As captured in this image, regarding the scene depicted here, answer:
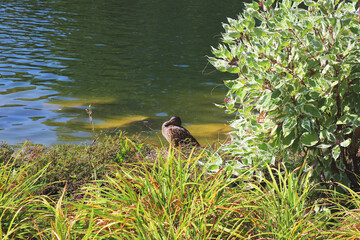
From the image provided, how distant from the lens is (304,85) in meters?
4.18

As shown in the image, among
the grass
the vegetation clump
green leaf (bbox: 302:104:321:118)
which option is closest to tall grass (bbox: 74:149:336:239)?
the grass

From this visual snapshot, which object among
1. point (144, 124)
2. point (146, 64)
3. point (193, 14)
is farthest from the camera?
point (193, 14)

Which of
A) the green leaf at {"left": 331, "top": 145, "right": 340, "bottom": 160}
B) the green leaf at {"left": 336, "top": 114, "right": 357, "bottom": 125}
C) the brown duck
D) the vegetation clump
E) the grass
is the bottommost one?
the brown duck

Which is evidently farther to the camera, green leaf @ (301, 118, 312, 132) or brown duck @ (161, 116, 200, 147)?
brown duck @ (161, 116, 200, 147)

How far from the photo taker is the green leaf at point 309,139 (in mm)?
3959

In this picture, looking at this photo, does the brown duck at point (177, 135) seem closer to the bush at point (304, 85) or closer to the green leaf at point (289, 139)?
the bush at point (304, 85)

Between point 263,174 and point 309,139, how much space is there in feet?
1.64

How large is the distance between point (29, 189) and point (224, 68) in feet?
6.82

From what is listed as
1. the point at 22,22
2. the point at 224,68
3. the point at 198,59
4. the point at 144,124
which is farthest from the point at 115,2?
the point at 224,68

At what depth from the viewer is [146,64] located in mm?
14242

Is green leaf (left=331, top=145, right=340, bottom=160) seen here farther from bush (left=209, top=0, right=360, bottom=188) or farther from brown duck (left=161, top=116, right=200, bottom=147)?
brown duck (left=161, top=116, right=200, bottom=147)

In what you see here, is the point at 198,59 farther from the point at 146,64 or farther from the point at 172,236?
the point at 172,236

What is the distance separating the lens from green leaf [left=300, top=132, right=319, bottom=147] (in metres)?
3.96

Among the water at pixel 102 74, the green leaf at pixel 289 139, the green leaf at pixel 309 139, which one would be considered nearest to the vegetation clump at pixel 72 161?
the green leaf at pixel 289 139
